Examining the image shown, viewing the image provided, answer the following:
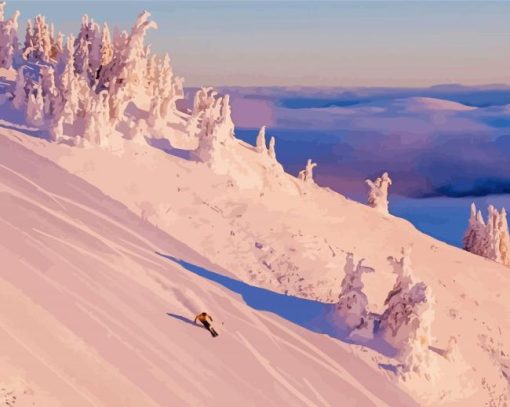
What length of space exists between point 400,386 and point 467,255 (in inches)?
856

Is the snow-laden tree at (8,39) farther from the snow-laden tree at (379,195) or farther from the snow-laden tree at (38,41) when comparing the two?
the snow-laden tree at (379,195)

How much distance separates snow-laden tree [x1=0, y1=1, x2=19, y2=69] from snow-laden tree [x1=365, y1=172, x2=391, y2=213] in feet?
83.0

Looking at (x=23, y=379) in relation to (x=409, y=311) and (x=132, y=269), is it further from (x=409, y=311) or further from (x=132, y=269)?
(x=409, y=311)

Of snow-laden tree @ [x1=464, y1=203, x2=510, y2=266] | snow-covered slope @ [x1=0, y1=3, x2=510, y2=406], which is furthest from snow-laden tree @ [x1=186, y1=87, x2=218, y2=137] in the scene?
snow-laden tree @ [x1=464, y1=203, x2=510, y2=266]

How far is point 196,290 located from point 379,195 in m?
26.7

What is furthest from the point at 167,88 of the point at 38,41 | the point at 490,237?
the point at 490,237

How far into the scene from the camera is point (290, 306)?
1331 inches

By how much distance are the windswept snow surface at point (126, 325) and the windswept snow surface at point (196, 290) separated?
69 mm

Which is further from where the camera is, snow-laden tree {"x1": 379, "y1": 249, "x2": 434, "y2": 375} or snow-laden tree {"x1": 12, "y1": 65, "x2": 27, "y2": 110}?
snow-laden tree {"x1": 12, "y1": 65, "x2": 27, "y2": 110}

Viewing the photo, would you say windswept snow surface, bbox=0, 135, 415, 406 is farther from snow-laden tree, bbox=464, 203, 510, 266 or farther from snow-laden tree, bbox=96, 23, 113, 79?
snow-laden tree, bbox=464, 203, 510, 266

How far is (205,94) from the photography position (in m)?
47.7

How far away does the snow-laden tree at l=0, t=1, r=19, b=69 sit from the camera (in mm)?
50062

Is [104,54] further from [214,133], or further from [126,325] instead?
[126,325]

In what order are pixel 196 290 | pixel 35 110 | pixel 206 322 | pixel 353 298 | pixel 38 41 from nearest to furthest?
pixel 206 322
pixel 196 290
pixel 353 298
pixel 35 110
pixel 38 41
